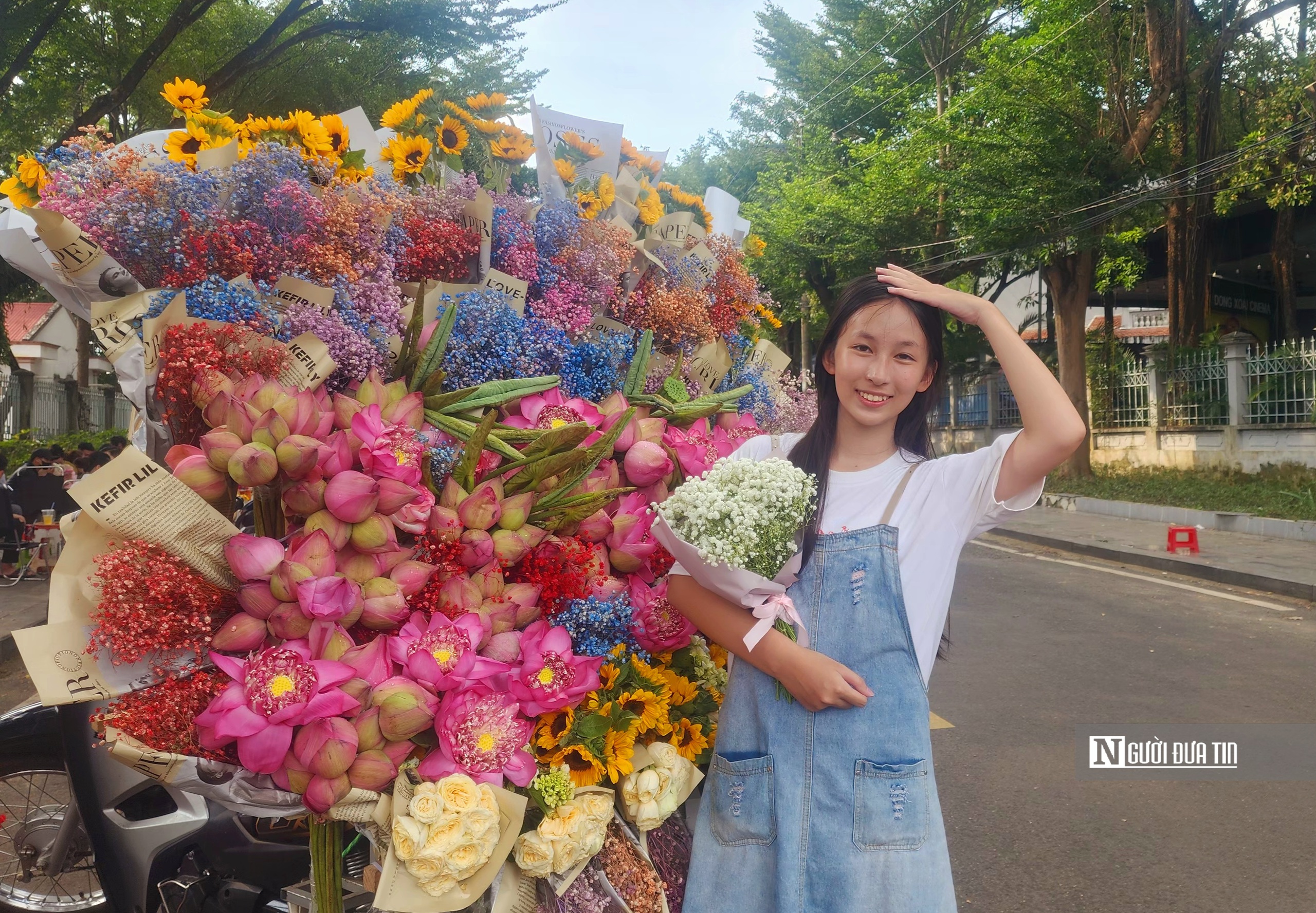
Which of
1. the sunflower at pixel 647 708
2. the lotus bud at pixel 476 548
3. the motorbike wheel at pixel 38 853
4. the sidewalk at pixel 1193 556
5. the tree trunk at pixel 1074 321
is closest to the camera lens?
the lotus bud at pixel 476 548

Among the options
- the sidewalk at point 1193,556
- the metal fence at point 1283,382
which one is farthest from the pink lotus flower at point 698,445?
the metal fence at point 1283,382

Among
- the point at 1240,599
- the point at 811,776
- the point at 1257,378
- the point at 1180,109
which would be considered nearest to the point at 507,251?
the point at 811,776

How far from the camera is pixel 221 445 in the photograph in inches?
55.4

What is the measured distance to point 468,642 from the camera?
4.64 ft

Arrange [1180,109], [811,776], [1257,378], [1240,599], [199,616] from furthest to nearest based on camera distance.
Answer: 1. [1180,109]
2. [1257,378]
3. [1240,599]
4. [811,776]
5. [199,616]

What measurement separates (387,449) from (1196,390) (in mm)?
16820

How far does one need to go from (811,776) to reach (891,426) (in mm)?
629

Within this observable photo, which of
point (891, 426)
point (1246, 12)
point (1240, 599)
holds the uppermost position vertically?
point (1246, 12)

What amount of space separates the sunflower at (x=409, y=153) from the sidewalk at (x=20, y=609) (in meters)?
5.66

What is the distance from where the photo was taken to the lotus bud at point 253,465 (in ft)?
4.53

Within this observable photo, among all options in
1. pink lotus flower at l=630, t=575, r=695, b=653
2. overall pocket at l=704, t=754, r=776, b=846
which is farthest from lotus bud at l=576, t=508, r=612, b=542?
overall pocket at l=704, t=754, r=776, b=846

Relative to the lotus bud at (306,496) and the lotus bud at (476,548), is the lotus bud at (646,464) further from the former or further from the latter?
the lotus bud at (306,496)

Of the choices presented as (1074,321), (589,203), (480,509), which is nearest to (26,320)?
(1074,321)

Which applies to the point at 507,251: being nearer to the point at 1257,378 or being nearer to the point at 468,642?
the point at 468,642
